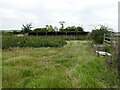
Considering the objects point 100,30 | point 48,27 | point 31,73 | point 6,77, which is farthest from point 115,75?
point 48,27

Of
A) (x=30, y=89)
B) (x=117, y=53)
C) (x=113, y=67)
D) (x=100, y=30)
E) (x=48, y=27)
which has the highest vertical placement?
(x=48, y=27)

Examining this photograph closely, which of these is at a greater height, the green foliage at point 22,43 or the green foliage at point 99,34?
the green foliage at point 99,34

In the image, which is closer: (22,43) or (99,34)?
(99,34)

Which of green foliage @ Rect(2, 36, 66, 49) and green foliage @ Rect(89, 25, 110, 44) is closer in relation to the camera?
green foliage @ Rect(2, 36, 66, 49)

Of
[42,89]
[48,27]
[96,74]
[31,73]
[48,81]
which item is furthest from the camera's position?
[48,27]

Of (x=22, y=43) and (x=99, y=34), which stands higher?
(x=99, y=34)

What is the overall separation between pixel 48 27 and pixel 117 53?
36.0 m

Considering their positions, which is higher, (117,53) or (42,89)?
(117,53)

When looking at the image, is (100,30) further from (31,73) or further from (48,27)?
(48,27)

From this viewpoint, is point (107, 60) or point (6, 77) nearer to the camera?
point (6, 77)

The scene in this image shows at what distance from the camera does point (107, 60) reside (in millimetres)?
2449

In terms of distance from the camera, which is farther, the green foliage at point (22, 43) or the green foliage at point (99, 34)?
the green foliage at point (99, 34)

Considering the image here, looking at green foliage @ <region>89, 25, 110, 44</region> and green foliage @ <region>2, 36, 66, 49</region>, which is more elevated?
green foliage @ <region>89, 25, 110, 44</region>

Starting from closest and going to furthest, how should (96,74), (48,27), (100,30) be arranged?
(96,74), (100,30), (48,27)
